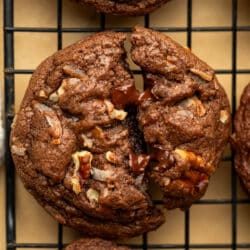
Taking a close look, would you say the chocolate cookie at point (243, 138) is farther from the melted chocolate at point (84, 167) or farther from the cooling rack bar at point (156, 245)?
the melted chocolate at point (84, 167)

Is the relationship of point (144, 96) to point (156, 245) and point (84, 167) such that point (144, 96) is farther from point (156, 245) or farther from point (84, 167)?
point (156, 245)

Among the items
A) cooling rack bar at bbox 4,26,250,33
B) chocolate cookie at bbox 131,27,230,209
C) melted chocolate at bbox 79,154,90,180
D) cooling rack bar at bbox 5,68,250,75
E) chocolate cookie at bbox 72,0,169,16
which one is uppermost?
chocolate cookie at bbox 72,0,169,16

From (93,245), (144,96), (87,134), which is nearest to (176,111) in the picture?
(144,96)

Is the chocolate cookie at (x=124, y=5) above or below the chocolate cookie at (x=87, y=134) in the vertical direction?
above

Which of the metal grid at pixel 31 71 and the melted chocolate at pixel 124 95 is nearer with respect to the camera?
the melted chocolate at pixel 124 95

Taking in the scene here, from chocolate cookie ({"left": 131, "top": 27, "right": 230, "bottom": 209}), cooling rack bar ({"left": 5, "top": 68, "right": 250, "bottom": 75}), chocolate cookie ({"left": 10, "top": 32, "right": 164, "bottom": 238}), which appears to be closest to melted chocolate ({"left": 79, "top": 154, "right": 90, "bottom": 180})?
chocolate cookie ({"left": 10, "top": 32, "right": 164, "bottom": 238})

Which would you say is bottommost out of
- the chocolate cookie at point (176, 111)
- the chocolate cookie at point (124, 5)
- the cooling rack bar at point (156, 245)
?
the cooling rack bar at point (156, 245)

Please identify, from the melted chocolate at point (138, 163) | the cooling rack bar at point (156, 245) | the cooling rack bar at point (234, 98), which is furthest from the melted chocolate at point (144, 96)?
the cooling rack bar at point (156, 245)

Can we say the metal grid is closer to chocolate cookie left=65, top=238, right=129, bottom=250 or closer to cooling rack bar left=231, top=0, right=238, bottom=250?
cooling rack bar left=231, top=0, right=238, bottom=250
